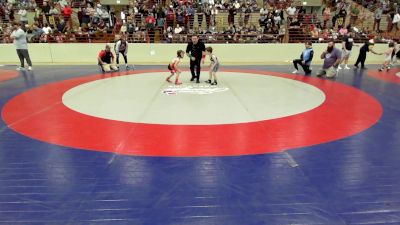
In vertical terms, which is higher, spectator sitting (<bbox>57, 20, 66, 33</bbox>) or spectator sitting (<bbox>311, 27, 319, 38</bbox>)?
spectator sitting (<bbox>57, 20, 66, 33</bbox>)

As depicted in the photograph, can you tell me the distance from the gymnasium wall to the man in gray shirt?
4.53m

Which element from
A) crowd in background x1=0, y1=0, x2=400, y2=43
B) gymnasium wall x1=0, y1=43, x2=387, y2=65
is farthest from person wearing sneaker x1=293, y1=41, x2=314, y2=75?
crowd in background x1=0, y1=0, x2=400, y2=43

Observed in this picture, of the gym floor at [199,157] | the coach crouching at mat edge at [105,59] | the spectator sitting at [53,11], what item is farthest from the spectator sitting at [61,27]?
the gym floor at [199,157]

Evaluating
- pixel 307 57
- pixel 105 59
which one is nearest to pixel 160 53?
pixel 105 59

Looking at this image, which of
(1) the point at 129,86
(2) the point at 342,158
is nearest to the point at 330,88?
(2) the point at 342,158

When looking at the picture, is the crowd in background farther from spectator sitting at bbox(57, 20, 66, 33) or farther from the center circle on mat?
the center circle on mat

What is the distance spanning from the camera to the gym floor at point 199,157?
3449 millimetres

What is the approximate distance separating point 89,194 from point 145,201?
71cm

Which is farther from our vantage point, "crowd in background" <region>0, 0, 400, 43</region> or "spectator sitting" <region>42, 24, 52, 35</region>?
"crowd in background" <region>0, 0, 400, 43</region>

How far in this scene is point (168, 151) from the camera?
16.2 feet

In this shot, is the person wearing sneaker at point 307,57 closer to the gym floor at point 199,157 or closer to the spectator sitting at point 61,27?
the gym floor at point 199,157

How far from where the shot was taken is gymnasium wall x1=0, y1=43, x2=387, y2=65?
16031 millimetres

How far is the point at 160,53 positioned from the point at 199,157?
12418 millimetres

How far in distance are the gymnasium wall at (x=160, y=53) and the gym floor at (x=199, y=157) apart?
24.9ft
